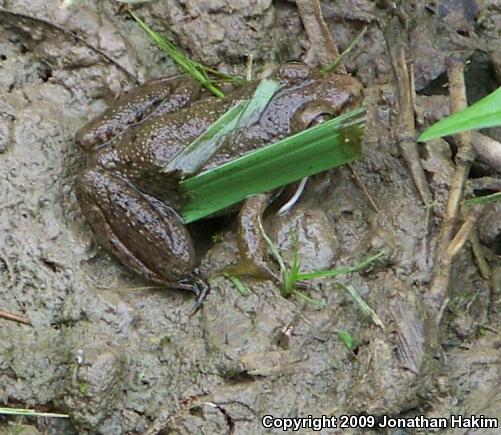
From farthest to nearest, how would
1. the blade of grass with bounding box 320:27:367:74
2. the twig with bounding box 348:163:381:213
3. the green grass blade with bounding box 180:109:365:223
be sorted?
the blade of grass with bounding box 320:27:367:74, the twig with bounding box 348:163:381:213, the green grass blade with bounding box 180:109:365:223

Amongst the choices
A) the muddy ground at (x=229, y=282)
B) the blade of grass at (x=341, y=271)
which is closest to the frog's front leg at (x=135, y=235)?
the muddy ground at (x=229, y=282)

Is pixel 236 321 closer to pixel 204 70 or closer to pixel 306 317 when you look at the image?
pixel 306 317

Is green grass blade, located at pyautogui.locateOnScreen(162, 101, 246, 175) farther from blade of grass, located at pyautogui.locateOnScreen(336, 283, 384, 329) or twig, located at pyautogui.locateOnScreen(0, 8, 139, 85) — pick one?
blade of grass, located at pyautogui.locateOnScreen(336, 283, 384, 329)

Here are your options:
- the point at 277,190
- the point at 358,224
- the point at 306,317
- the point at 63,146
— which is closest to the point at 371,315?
the point at 306,317

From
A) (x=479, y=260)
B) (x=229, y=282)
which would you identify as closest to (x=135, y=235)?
(x=229, y=282)

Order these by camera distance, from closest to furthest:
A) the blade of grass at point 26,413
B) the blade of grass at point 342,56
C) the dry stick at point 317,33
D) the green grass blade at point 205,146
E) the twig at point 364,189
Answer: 1. the blade of grass at point 26,413
2. the green grass blade at point 205,146
3. the twig at point 364,189
4. the blade of grass at point 342,56
5. the dry stick at point 317,33

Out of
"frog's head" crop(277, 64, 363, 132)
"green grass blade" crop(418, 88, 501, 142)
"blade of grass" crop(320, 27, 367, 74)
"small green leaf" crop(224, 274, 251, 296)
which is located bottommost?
"small green leaf" crop(224, 274, 251, 296)

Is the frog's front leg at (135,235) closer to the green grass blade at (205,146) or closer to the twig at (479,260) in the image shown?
the green grass blade at (205,146)

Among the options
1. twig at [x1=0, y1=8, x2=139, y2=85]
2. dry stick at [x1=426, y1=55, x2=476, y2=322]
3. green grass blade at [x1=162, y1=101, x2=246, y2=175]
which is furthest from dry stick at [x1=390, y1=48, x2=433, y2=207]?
twig at [x1=0, y1=8, x2=139, y2=85]

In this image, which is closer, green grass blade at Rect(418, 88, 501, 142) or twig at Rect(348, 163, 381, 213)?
green grass blade at Rect(418, 88, 501, 142)
